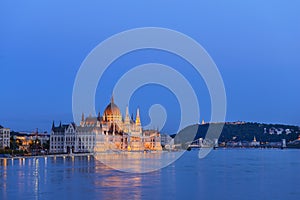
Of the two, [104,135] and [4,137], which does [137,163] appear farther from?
[104,135]

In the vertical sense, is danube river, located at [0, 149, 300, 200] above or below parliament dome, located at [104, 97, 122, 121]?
below

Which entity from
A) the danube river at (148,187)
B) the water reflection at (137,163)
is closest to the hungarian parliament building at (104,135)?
the water reflection at (137,163)

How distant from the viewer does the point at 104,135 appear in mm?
83688

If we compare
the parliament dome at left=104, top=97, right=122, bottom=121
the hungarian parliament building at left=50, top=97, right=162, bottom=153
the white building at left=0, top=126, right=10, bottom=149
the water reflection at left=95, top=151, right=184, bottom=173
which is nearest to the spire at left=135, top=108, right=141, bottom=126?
the hungarian parliament building at left=50, top=97, right=162, bottom=153

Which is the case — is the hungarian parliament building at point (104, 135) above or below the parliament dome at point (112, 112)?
below

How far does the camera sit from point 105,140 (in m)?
83.4

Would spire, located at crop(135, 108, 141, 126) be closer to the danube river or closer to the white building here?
the white building

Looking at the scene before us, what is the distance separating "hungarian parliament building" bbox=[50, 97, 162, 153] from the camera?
80375 millimetres

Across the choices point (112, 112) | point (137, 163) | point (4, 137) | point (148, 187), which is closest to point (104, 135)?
point (112, 112)

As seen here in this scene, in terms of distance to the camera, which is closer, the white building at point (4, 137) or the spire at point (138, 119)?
the white building at point (4, 137)

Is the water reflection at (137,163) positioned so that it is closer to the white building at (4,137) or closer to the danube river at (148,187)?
the danube river at (148,187)

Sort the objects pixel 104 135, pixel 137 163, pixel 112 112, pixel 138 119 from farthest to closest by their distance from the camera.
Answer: pixel 138 119, pixel 112 112, pixel 104 135, pixel 137 163

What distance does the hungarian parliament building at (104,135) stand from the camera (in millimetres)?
80375

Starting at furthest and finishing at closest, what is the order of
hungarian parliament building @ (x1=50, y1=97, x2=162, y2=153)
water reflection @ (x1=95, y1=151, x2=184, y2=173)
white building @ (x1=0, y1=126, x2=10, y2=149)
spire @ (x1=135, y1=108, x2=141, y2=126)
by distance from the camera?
spire @ (x1=135, y1=108, x2=141, y2=126), hungarian parliament building @ (x1=50, y1=97, x2=162, y2=153), white building @ (x1=0, y1=126, x2=10, y2=149), water reflection @ (x1=95, y1=151, x2=184, y2=173)
